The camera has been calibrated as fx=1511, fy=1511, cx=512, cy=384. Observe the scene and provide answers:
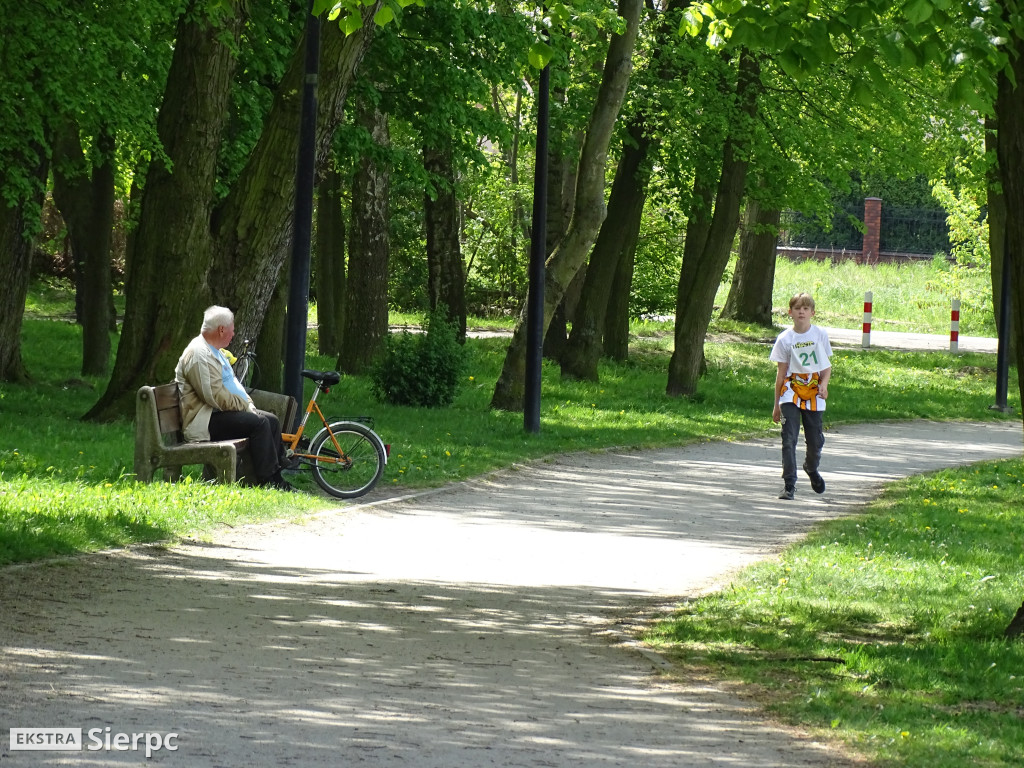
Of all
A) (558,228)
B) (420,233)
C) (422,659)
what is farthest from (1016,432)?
(420,233)

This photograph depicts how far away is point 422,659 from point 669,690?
1.16 meters

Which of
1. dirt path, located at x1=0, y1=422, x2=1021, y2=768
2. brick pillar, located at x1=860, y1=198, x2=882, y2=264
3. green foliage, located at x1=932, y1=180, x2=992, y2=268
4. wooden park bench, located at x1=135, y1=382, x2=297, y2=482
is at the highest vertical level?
brick pillar, located at x1=860, y1=198, x2=882, y2=264

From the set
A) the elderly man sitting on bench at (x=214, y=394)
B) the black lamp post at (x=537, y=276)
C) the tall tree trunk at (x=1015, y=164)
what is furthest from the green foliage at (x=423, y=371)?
the tall tree trunk at (x=1015, y=164)

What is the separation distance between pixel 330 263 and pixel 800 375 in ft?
53.9

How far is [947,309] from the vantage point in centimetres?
4825

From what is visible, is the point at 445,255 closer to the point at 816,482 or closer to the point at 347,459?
the point at 816,482

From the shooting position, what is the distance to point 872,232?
68.7 m

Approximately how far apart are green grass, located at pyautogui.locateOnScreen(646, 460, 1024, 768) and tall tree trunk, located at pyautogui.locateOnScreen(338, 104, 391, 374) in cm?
1370

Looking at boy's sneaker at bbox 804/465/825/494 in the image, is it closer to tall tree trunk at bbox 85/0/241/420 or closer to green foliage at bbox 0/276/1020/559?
green foliage at bbox 0/276/1020/559

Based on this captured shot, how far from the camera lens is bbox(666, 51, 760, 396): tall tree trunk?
927 inches

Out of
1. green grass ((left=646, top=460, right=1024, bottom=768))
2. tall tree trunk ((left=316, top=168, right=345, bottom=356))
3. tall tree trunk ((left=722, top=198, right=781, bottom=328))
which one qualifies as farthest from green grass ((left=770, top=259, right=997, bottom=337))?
green grass ((left=646, top=460, right=1024, bottom=768))

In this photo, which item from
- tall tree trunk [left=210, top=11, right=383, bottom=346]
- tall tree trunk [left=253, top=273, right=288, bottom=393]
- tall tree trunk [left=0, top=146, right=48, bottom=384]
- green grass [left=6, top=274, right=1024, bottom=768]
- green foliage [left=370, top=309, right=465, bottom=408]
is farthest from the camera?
green foliage [left=370, top=309, right=465, bottom=408]

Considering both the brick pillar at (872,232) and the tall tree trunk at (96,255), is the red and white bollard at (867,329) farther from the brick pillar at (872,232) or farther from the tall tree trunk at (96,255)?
the brick pillar at (872,232)

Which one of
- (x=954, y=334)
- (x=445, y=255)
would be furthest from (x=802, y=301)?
(x=954, y=334)
